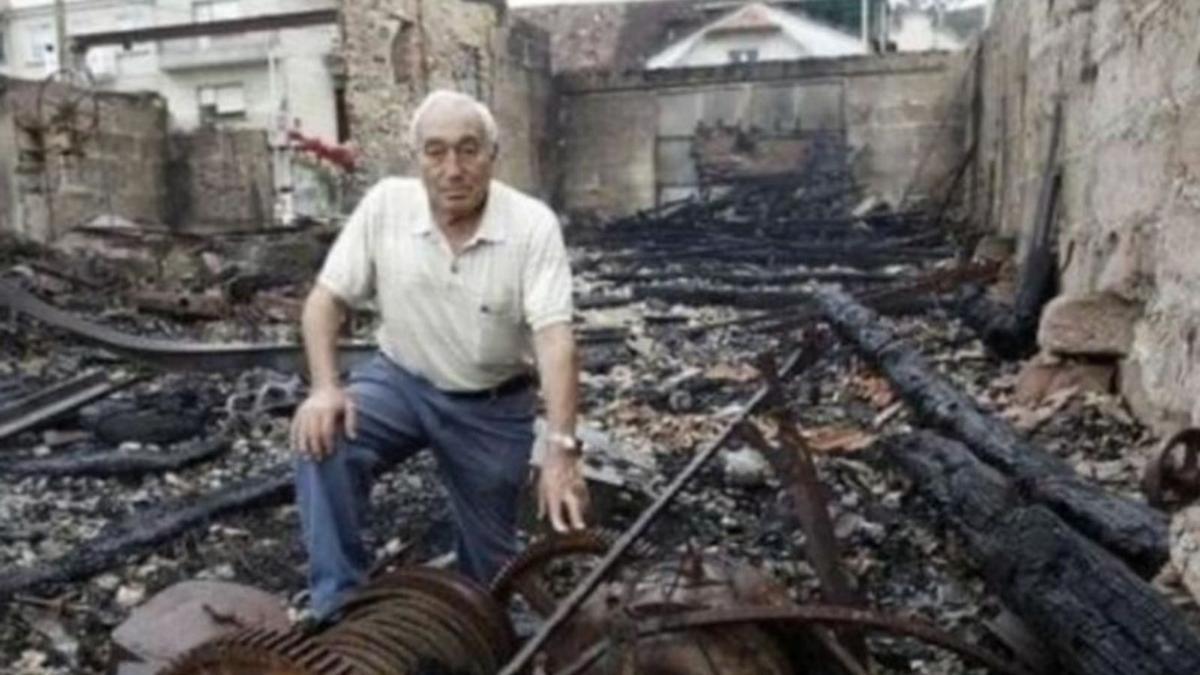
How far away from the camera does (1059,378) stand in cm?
666

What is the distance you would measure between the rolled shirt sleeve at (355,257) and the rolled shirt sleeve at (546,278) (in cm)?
48

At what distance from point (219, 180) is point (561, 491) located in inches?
627

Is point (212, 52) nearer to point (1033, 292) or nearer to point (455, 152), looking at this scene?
point (1033, 292)

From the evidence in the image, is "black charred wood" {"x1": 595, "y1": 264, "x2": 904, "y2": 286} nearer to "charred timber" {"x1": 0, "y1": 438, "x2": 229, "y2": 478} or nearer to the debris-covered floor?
the debris-covered floor

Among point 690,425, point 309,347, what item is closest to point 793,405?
point 690,425

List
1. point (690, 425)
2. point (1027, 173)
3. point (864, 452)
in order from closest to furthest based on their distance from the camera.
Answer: point (864, 452) < point (690, 425) < point (1027, 173)

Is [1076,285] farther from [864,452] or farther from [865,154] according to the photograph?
[865,154]

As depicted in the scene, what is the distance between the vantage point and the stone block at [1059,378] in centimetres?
652

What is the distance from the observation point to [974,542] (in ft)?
12.8

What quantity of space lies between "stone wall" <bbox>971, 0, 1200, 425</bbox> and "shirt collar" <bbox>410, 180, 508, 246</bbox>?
2909mm

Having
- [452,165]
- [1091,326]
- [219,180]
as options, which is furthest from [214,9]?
[452,165]

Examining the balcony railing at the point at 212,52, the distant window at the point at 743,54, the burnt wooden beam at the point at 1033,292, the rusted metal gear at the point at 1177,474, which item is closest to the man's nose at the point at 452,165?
the rusted metal gear at the point at 1177,474

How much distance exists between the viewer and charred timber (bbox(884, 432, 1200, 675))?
2.73 m

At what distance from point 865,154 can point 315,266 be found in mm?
13126
